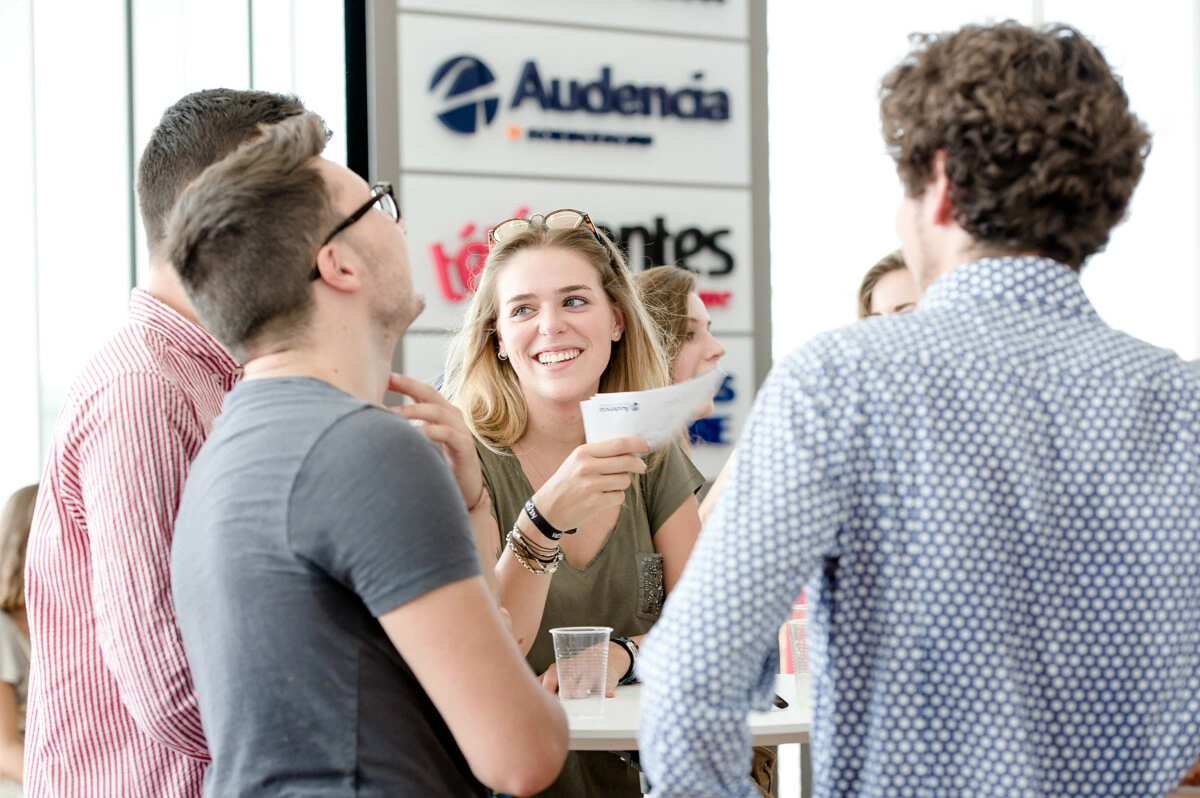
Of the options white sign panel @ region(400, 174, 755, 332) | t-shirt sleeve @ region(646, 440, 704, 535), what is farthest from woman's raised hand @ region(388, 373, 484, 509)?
white sign panel @ region(400, 174, 755, 332)

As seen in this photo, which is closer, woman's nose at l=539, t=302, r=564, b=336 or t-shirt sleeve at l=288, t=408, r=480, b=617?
t-shirt sleeve at l=288, t=408, r=480, b=617

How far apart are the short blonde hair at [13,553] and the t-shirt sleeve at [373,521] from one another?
6.18 ft

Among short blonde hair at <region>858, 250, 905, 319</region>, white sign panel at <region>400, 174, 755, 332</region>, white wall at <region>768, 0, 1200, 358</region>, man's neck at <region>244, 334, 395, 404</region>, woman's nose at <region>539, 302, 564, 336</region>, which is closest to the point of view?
man's neck at <region>244, 334, 395, 404</region>

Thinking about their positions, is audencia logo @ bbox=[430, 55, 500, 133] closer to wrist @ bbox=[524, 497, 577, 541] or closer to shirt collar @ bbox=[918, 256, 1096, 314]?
wrist @ bbox=[524, 497, 577, 541]

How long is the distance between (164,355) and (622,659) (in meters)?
1.17

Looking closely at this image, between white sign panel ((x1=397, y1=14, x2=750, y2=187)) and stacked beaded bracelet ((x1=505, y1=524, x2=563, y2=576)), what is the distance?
9.60ft

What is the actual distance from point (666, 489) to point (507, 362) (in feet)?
1.64

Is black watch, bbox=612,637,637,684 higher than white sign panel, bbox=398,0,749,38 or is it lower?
lower

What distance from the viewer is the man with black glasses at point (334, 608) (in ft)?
3.50

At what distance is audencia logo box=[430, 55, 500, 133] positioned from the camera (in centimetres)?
471

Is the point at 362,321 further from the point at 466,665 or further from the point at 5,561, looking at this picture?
the point at 5,561

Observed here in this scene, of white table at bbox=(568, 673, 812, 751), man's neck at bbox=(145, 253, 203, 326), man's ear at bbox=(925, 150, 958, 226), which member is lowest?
white table at bbox=(568, 673, 812, 751)

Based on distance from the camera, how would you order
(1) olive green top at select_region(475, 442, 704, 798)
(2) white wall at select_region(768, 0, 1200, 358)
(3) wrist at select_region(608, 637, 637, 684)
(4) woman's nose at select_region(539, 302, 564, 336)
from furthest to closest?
(2) white wall at select_region(768, 0, 1200, 358) → (4) woman's nose at select_region(539, 302, 564, 336) → (1) olive green top at select_region(475, 442, 704, 798) → (3) wrist at select_region(608, 637, 637, 684)

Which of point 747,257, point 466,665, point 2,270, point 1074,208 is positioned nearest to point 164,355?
point 466,665
